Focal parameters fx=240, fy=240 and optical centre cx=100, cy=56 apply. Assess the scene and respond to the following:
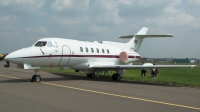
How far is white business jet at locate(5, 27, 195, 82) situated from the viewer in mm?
15031

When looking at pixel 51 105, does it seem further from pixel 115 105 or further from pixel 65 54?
pixel 65 54

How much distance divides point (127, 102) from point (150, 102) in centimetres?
87

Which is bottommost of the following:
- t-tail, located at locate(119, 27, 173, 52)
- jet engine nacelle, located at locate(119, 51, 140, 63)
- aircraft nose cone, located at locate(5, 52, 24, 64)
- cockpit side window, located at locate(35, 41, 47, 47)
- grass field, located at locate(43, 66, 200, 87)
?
grass field, located at locate(43, 66, 200, 87)

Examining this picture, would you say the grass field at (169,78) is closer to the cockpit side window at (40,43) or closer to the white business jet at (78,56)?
the white business jet at (78,56)

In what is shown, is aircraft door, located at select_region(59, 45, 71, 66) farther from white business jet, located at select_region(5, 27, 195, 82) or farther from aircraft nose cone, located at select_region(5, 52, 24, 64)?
aircraft nose cone, located at select_region(5, 52, 24, 64)

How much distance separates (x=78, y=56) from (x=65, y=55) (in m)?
1.36

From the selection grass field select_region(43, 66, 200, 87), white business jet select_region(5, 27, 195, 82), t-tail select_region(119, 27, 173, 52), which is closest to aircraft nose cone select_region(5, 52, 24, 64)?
white business jet select_region(5, 27, 195, 82)

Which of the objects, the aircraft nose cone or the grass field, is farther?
the grass field

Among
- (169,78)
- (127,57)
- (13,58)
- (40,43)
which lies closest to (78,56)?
(40,43)

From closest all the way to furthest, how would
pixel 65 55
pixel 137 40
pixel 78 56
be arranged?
1. pixel 65 55
2. pixel 78 56
3. pixel 137 40

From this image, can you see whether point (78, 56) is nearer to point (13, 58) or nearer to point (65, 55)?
point (65, 55)

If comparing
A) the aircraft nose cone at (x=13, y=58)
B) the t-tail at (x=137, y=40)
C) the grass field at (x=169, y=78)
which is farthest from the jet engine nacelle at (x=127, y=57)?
the aircraft nose cone at (x=13, y=58)

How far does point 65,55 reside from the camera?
1702 centimetres

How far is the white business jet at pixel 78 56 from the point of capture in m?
15.0
